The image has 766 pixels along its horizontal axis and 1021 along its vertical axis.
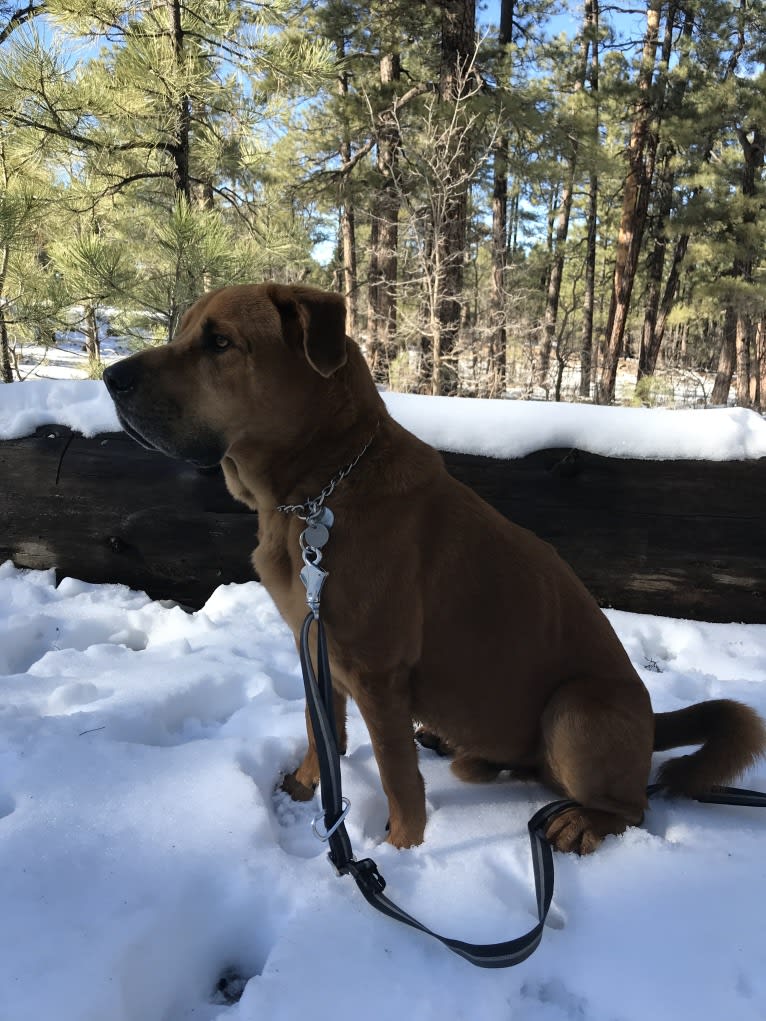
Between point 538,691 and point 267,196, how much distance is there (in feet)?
28.2

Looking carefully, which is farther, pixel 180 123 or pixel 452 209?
pixel 452 209

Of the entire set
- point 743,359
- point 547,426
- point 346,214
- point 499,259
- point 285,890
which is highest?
point 346,214

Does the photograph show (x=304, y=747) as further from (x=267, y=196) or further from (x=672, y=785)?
(x=267, y=196)

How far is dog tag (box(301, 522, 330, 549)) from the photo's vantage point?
1725mm

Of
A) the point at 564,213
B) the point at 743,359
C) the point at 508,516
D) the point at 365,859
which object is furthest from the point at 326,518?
the point at 564,213

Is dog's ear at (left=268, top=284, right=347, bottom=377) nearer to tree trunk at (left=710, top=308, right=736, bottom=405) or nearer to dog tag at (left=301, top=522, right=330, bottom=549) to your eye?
dog tag at (left=301, top=522, right=330, bottom=549)

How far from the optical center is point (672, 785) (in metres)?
2.02

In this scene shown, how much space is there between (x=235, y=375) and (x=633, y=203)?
17401 mm

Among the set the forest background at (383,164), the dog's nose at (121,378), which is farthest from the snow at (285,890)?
the forest background at (383,164)

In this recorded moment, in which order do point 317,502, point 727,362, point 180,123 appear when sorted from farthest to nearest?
point 727,362 → point 180,123 → point 317,502

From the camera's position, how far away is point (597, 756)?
1784 mm

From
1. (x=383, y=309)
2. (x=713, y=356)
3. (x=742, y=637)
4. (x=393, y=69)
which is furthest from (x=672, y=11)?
(x=742, y=637)

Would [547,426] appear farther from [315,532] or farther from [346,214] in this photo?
[346,214]

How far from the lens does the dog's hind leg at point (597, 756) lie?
1.79 metres
